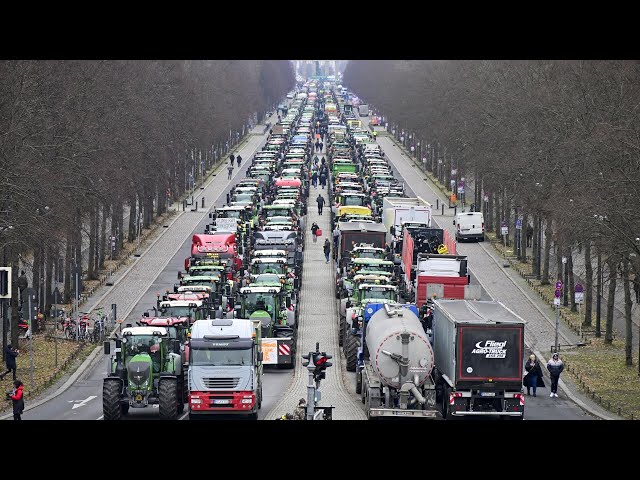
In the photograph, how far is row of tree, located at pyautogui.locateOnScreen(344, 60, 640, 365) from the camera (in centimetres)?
4838

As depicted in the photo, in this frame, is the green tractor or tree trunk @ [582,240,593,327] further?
tree trunk @ [582,240,593,327]

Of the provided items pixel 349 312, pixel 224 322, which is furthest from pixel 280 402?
pixel 349 312

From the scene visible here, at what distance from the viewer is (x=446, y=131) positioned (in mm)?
106125

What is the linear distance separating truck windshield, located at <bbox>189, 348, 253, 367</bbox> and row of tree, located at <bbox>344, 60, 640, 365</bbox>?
13.7 m

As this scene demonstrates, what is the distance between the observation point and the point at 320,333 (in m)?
54.2

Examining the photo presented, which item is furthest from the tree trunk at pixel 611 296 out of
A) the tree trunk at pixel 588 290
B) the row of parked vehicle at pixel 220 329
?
the row of parked vehicle at pixel 220 329

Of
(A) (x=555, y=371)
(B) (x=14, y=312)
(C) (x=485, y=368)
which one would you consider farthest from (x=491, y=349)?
(B) (x=14, y=312)

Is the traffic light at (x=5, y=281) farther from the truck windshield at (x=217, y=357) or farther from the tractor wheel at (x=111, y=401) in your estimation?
the truck windshield at (x=217, y=357)

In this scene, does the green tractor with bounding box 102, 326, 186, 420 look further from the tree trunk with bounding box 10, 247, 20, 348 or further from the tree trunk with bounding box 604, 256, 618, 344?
the tree trunk with bounding box 604, 256, 618, 344

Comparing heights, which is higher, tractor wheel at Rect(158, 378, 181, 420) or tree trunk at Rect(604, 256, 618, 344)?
tree trunk at Rect(604, 256, 618, 344)

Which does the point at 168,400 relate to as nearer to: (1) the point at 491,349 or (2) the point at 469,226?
(1) the point at 491,349

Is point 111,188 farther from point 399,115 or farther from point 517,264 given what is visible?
point 399,115

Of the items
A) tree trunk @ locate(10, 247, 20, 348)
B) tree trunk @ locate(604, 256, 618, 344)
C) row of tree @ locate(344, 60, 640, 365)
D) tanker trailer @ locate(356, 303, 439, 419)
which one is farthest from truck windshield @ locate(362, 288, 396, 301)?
tanker trailer @ locate(356, 303, 439, 419)
